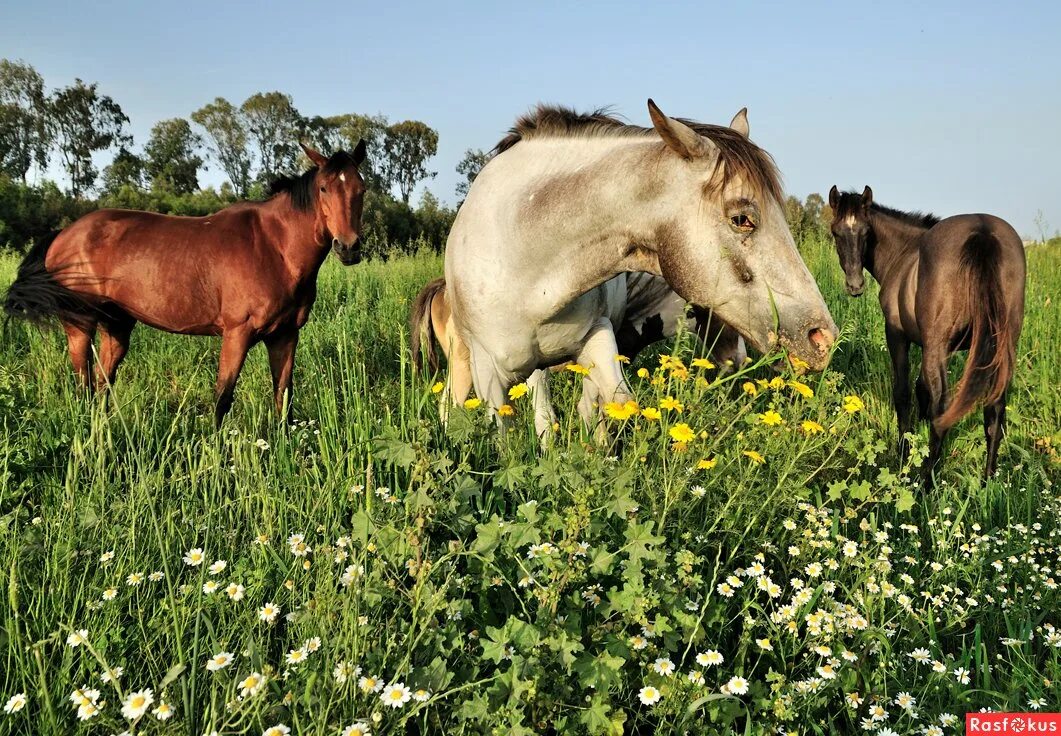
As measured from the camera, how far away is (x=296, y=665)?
154cm

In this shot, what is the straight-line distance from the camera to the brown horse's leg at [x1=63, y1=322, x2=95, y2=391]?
4.60 m

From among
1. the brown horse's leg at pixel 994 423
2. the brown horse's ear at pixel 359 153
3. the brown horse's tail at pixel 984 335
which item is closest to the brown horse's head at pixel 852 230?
the brown horse's tail at pixel 984 335

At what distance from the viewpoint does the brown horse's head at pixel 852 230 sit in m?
6.14

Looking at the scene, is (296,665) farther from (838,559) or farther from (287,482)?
(838,559)

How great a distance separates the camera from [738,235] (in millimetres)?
2523

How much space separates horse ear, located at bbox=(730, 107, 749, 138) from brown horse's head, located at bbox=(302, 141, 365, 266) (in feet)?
8.08

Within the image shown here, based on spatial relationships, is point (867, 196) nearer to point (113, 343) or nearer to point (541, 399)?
point (541, 399)

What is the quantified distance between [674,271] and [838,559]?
4.14 ft

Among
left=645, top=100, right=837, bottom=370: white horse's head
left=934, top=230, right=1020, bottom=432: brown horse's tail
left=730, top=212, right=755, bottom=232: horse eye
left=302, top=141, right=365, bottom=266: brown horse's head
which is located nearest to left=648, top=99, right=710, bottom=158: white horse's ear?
left=645, top=100, right=837, bottom=370: white horse's head

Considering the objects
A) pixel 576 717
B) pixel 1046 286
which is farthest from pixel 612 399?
pixel 1046 286

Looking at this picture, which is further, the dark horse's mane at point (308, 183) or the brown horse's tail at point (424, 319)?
the brown horse's tail at point (424, 319)

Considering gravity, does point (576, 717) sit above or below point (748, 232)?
→ below

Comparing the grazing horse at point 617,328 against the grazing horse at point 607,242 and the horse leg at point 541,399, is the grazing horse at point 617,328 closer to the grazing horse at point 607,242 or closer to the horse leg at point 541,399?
the horse leg at point 541,399

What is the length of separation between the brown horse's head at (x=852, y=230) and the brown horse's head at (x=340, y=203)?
450 centimetres
